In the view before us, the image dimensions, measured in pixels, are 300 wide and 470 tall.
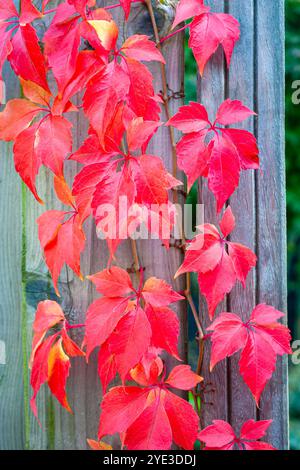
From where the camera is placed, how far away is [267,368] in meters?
1.02

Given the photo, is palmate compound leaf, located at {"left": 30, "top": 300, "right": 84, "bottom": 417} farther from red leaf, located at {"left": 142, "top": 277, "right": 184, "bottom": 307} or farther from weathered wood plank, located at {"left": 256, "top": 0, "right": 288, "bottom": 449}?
weathered wood plank, located at {"left": 256, "top": 0, "right": 288, "bottom": 449}

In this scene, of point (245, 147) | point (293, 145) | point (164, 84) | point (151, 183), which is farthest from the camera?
point (293, 145)

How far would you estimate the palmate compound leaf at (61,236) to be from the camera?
104 cm

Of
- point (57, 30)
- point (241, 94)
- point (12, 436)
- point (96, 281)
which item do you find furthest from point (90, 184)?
point (12, 436)

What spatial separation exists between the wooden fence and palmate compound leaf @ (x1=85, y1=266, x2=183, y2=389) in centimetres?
18

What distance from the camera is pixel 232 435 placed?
1.08m

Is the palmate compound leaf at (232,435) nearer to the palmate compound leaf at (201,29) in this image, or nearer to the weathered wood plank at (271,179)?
the weathered wood plank at (271,179)

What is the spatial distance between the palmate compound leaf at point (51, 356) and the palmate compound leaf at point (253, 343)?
30cm

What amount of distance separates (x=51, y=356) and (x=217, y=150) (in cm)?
55

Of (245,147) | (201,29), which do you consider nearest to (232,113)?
(245,147)

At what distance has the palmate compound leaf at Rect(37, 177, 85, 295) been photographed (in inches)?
40.8

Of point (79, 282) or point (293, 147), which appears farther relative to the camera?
point (293, 147)

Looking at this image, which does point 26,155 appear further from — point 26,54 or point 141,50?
point 141,50

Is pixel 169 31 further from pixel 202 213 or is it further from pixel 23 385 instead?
pixel 23 385
